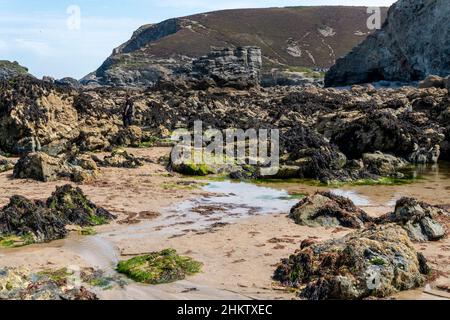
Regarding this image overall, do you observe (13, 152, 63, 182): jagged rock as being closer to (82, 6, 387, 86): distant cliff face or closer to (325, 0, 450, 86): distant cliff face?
(325, 0, 450, 86): distant cliff face

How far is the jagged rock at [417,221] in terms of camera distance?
11.7 metres

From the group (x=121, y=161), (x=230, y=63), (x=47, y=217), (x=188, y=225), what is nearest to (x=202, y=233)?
(x=188, y=225)

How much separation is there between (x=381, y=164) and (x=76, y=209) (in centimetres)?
1501

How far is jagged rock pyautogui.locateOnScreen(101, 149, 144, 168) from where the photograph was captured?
2217 centimetres

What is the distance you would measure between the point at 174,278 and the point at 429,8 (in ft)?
274

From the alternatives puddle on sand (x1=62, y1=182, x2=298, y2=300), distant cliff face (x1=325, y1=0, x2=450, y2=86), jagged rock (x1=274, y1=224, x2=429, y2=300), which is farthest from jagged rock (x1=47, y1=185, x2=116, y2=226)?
distant cliff face (x1=325, y1=0, x2=450, y2=86)

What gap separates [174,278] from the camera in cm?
920

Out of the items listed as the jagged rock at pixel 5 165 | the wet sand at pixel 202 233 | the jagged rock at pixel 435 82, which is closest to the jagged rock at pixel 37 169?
the wet sand at pixel 202 233

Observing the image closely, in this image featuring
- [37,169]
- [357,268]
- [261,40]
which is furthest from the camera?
[261,40]

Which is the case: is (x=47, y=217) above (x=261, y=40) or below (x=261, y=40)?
below

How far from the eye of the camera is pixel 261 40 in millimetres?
160125

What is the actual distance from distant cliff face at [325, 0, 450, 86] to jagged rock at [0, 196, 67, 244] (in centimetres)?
7595

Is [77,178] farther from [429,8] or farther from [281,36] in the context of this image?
[281,36]

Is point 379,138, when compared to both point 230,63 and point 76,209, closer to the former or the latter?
point 76,209
